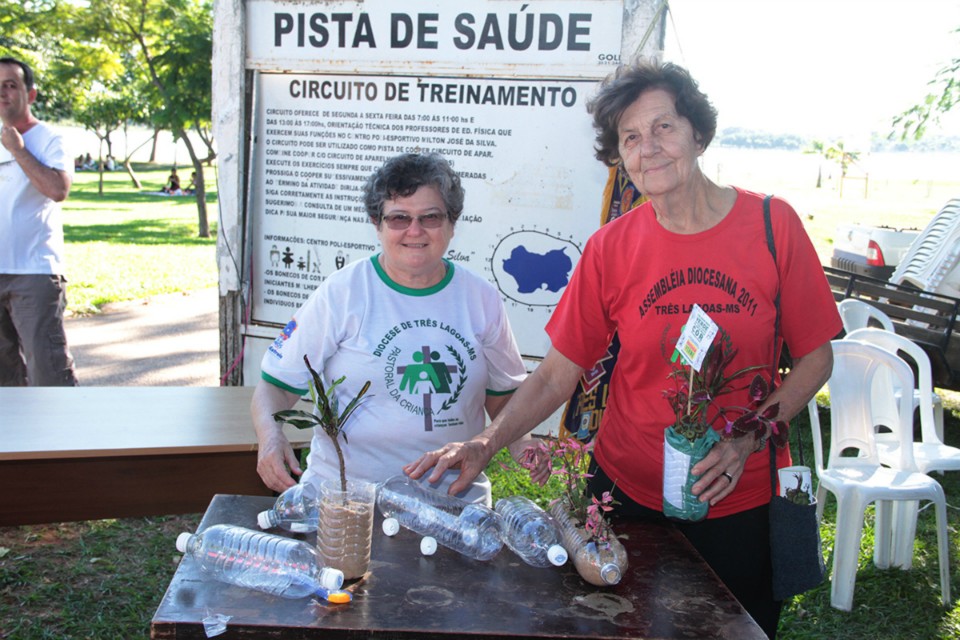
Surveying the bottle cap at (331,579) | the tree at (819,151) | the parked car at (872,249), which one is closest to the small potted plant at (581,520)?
the bottle cap at (331,579)

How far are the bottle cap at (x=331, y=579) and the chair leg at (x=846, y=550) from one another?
2736 millimetres

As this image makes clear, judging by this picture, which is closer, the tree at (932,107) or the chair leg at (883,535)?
the chair leg at (883,535)

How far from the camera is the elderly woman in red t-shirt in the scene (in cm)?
215

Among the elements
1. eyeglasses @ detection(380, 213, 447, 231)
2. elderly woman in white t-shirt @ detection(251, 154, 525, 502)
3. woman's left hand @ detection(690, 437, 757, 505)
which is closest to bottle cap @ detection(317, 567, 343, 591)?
elderly woman in white t-shirt @ detection(251, 154, 525, 502)

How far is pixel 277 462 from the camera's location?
226 cm

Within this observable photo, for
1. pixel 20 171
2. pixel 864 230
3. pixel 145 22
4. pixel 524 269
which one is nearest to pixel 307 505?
pixel 524 269

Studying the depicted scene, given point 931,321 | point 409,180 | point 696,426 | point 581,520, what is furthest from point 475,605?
point 931,321

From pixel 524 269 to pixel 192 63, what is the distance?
33.4 ft

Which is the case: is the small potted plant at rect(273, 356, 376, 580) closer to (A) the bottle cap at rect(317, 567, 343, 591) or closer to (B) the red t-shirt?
(A) the bottle cap at rect(317, 567, 343, 591)

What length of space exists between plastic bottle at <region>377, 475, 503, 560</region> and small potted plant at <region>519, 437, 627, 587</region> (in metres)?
0.18

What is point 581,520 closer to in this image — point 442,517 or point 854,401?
point 442,517

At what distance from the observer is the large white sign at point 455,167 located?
431cm

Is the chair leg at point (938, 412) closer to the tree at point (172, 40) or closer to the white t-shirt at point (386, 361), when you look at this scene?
the white t-shirt at point (386, 361)

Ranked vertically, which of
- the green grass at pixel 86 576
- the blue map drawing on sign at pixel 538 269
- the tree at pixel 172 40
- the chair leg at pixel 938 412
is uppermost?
the tree at pixel 172 40
